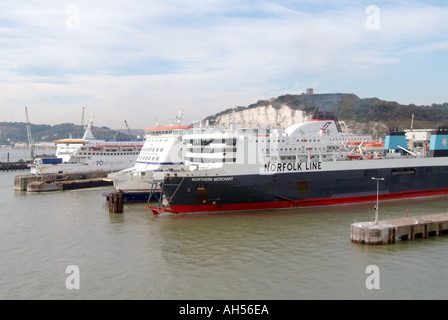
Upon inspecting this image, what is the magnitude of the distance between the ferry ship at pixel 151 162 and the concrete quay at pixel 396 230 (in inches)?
439

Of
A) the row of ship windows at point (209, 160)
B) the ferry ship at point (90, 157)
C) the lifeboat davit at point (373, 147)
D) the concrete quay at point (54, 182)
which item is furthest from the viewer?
the ferry ship at point (90, 157)

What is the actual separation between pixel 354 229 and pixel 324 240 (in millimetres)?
1184

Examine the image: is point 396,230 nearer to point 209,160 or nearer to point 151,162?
point 209,160

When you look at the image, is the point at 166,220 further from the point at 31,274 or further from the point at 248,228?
the point at 31,274

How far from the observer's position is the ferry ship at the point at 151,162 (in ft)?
82.6

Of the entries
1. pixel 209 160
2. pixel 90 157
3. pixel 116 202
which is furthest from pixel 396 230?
pixel 90 157

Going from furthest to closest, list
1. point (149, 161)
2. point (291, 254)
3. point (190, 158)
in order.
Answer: point (149, 161), point (190, 158), point (291, 254)

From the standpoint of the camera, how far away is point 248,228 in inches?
686

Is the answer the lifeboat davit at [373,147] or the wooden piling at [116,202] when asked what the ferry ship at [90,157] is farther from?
the lifeboat davit at [373,147]

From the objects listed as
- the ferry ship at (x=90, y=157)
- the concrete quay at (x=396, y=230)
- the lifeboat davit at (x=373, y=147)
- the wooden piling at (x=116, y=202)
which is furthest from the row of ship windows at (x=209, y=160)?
the ferry ship at (x=90, y=157)

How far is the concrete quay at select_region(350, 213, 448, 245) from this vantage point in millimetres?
14758

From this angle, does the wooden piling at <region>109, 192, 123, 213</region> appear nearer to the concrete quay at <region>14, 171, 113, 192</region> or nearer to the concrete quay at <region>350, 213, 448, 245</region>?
the concrete quay at <region>14, 171, 113, 192</region>

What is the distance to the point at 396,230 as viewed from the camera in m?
15.1
